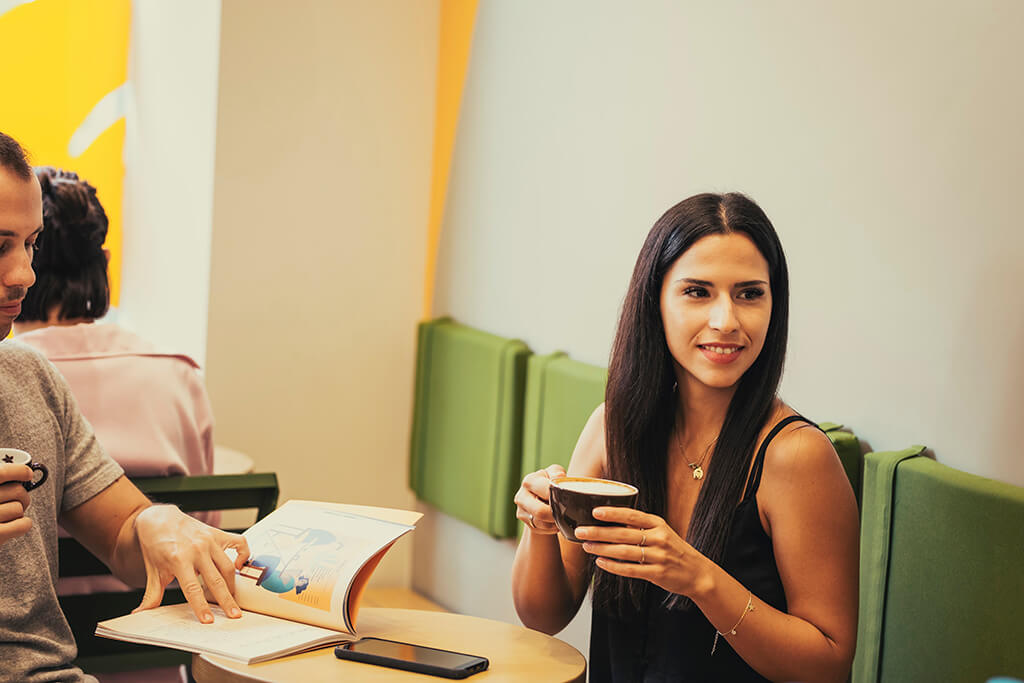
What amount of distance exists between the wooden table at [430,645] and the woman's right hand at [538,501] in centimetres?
18

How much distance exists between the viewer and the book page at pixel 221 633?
1544 mm

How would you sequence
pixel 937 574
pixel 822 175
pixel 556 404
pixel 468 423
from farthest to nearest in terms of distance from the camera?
pixel 468 423, pixel 556 404, pixel 822 175, pixel 937 574

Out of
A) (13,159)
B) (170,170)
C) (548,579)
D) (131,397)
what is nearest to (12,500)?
(13,159)

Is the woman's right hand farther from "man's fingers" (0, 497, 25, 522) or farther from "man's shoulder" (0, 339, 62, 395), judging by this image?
"man's shoulder" (0, 339, 62, 395)

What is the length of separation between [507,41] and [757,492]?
230 cm

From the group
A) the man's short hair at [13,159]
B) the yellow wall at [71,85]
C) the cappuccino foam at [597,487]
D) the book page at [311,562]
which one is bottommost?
the book page at [311,562]

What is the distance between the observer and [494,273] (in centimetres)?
375

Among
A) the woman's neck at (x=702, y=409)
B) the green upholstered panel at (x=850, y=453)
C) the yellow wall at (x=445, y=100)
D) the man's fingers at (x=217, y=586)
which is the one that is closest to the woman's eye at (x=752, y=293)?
the woman's neck at (x=702, y=409)

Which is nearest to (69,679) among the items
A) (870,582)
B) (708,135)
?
(870,582)

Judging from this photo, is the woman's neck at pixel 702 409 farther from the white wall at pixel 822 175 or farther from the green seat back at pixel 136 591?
the green seat back at pixel 136 591

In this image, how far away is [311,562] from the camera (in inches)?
66.0

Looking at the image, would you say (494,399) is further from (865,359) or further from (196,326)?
(865,359)

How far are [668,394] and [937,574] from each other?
571 mm

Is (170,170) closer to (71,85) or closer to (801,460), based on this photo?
(71,85)
